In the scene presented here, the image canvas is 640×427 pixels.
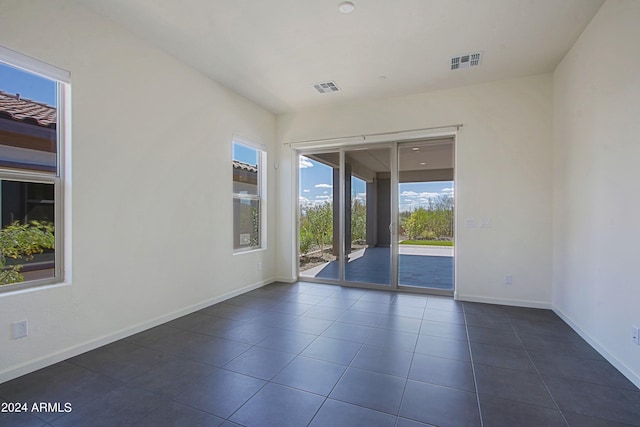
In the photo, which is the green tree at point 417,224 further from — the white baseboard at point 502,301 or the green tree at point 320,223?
the green tree at point 320,223

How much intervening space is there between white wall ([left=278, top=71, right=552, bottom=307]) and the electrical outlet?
4715mm

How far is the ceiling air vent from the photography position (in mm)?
4187

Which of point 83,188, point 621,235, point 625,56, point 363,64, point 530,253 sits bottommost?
point 530,253

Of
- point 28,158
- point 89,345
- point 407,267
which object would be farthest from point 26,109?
point 407,267

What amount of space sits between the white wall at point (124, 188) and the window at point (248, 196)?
38 centimetres

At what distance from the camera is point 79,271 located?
8.48 feet

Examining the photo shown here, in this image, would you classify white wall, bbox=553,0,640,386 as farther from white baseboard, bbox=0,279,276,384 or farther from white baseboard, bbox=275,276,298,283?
white baseboard, bbox=0,279,276,384

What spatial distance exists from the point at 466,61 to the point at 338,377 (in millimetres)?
3699

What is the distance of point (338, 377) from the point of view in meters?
2.24

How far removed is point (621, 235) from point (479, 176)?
1967 millimetres

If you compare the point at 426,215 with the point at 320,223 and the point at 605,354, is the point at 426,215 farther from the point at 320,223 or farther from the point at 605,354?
the point at 605,354

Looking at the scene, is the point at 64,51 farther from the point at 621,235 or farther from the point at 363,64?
the point at 621,235

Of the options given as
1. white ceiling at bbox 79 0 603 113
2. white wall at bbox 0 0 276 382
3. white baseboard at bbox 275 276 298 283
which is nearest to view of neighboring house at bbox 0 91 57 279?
white wall at bbox 0 0 276 382

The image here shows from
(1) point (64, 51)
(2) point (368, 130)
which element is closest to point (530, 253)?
(2) point (368, 130)
